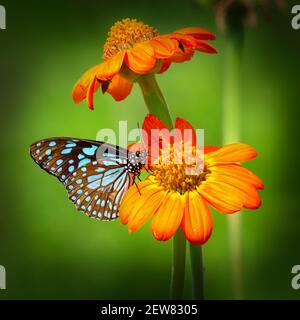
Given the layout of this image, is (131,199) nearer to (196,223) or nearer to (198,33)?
(196,223)

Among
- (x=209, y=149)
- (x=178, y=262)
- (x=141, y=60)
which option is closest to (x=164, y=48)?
(x=141, y=60)

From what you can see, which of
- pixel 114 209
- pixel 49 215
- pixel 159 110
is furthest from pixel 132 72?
pixel 49 215

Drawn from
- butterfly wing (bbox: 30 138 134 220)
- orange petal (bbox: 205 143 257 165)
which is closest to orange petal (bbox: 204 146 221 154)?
orange petal (bbox: 205 143 257 165)

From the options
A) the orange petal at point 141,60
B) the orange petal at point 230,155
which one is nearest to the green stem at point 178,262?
the orange petal at point 230,155

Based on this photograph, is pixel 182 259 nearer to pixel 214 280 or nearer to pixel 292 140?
pixel 214 280

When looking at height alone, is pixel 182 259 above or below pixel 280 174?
below

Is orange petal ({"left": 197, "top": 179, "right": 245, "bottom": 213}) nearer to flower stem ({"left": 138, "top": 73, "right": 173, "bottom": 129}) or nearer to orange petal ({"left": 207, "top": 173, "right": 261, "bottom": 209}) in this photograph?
orange petal ({"left": 207, "top": 173, "right": 261, "bottom": 209})

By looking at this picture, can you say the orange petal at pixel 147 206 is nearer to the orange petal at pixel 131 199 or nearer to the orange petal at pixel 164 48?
the orange petal at pixel 131 199
